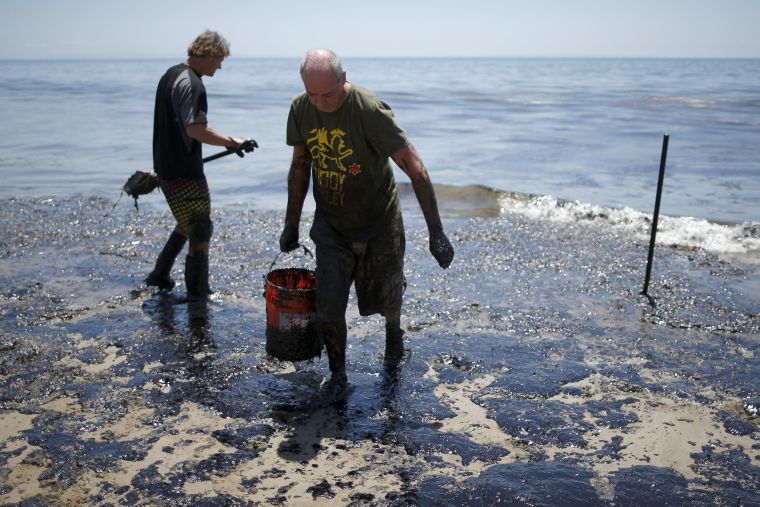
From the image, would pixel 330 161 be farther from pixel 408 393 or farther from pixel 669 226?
pixel 669 226

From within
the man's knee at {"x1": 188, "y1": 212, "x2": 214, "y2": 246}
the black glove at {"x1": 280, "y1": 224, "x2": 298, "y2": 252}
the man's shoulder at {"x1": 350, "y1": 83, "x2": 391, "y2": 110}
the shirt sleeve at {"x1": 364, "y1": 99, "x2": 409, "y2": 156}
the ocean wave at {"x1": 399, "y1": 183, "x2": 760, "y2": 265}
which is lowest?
the ocean wave at {"x1": 399, "y1": 183, "x2": 760, "y2": 265}

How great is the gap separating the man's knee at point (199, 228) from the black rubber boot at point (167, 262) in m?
0.29

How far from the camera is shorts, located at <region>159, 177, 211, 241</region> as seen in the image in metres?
5.48

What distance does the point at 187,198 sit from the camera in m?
5.49

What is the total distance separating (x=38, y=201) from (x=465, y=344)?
24.1 ft

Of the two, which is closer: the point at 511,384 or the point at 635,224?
the point at 511,384

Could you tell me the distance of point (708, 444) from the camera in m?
3.82

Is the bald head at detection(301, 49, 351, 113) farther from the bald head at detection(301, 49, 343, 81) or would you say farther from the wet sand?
the wet sand

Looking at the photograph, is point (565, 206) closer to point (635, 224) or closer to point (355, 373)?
point (635, 224)

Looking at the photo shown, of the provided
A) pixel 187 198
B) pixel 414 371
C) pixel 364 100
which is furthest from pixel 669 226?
pixel 364 100

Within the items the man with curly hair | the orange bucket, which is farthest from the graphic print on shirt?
the man with curly hair

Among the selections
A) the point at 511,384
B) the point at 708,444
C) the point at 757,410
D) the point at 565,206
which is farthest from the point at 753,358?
the point at 565,206

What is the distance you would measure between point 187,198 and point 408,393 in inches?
93.0

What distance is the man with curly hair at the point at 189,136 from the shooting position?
5.16 meters
